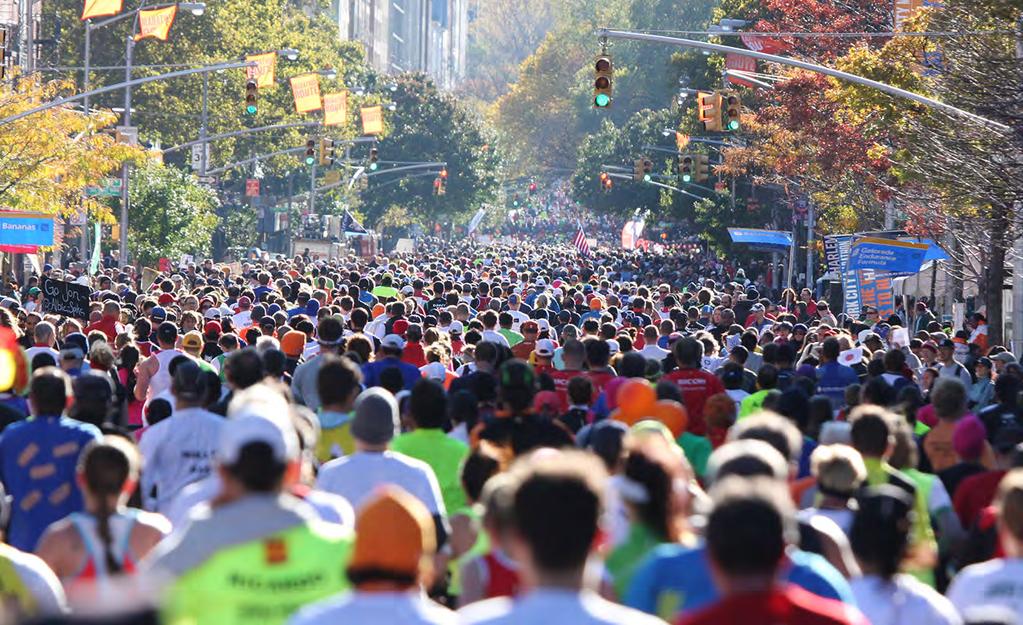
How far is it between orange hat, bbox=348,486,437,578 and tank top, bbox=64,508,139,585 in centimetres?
187

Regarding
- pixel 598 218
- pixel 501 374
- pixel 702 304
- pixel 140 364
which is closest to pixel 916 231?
pixel 702 304

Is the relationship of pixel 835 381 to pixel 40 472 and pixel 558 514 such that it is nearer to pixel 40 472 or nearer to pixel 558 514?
pixel 40 472

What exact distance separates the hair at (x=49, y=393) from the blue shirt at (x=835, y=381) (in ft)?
25.2

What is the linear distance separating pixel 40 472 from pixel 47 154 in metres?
32.5

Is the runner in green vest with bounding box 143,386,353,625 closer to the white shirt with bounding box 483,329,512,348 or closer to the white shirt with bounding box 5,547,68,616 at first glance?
the white shirt with bounding box 5,547,68,616

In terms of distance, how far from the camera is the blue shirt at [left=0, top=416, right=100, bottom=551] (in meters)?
8.14

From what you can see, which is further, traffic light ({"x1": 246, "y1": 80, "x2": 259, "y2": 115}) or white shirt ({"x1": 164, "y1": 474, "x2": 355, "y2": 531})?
traffic light ({"x1": 246, "y1": 80, "x2": 259, "y2": 115})

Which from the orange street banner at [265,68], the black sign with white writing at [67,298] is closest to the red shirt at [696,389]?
the black sign with white writing at [67,298]

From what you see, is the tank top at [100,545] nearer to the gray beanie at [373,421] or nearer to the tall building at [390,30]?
the gray beanie at [373,421]

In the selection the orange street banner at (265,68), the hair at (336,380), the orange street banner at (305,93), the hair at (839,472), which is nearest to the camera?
the hair at (839,472)

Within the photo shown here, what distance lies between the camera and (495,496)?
19.0ft

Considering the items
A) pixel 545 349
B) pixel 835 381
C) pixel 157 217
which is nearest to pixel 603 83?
pixel 545 349

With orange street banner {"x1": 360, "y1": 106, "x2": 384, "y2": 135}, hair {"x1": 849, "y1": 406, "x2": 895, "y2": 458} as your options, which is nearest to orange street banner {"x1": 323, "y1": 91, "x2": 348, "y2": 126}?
orange street banner {"x1": 360, "y1": 106, "x2": 384, "y2": 135}

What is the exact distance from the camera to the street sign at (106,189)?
48.7 meters
